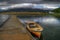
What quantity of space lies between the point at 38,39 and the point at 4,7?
30.5 ft

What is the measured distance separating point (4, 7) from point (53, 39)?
9.57 meters

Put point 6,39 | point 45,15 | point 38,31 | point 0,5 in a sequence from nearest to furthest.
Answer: point 6,39, point 38,31, point 0,5, point 45,15

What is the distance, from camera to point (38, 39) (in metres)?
9.54

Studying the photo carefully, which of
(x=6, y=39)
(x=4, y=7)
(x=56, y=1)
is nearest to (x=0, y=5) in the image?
(x=4, y=7)

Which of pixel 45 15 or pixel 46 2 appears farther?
pixel 45 15

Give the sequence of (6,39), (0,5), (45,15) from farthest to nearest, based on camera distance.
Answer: (45,15) < (0,5) < (6,39)

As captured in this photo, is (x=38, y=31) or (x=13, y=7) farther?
(x=13, y=7)

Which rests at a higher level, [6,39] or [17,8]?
[6,39]

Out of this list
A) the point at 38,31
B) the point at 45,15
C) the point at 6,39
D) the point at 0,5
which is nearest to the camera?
the point at 6,39

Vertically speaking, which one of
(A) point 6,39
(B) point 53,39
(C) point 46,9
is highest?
(A) point 6,39

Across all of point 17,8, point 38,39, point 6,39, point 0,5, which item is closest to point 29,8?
point 17,8

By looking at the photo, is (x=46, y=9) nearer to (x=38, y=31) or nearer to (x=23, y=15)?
(x=23, y=15)

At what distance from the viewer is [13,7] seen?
18875 millimetres

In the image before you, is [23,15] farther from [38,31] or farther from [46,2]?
[38,31]
